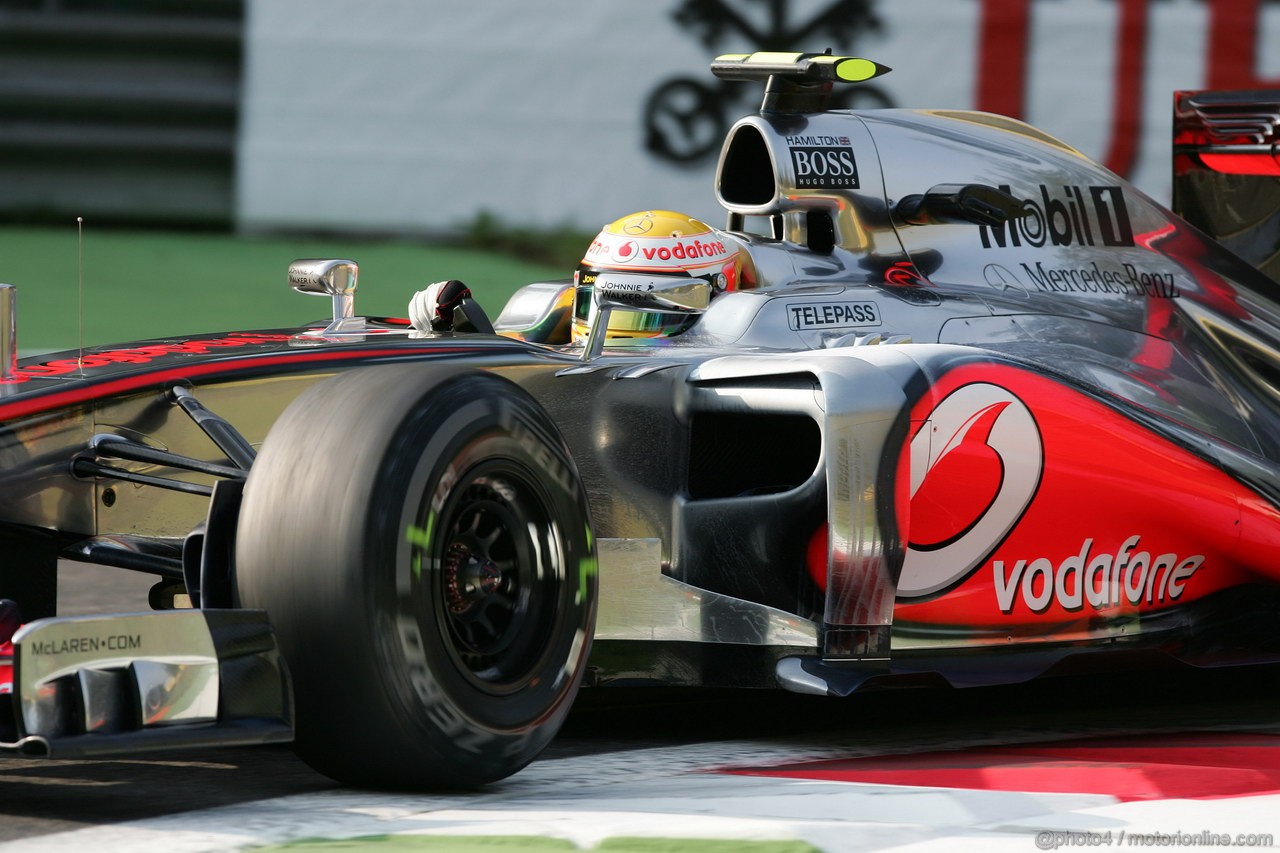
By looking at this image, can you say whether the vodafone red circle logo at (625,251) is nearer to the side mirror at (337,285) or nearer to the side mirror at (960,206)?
the side mirror at (337,285)

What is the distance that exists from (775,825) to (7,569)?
5.84 feet

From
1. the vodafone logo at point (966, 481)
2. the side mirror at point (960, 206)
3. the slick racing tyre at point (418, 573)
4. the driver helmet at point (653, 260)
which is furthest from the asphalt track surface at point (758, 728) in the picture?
the side mirror at point (960, 206)

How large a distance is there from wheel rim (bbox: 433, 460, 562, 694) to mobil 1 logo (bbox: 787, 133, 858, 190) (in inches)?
75.0

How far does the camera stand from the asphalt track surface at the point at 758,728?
3629mm

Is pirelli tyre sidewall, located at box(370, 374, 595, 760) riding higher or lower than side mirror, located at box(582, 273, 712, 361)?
lower

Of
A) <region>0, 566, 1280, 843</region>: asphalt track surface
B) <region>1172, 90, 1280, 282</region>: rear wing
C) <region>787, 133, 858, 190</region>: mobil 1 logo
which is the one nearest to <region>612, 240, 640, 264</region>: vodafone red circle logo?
<region>787, 133, 858, 190</region>: mobil 1 logo

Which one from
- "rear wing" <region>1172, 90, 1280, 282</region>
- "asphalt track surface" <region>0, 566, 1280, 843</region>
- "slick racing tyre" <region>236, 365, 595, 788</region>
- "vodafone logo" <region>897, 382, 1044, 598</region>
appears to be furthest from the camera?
"rear wing" <region>1172, 90, 1280, 282</region>

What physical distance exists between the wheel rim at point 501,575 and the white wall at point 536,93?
794 cm

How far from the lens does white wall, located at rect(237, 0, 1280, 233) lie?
11.5 meters

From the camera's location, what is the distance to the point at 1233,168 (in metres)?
6.27

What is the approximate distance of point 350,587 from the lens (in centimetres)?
337

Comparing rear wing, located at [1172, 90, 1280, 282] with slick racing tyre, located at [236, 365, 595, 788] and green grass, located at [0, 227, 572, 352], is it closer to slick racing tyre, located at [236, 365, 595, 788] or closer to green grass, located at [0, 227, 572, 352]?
slick racing tyre, located at [236, 365, 595, 788]

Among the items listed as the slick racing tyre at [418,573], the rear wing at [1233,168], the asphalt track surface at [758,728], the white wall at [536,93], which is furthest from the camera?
the white wall at [536,93]

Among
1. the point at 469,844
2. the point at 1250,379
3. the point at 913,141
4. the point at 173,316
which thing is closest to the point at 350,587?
the point at 469,844
